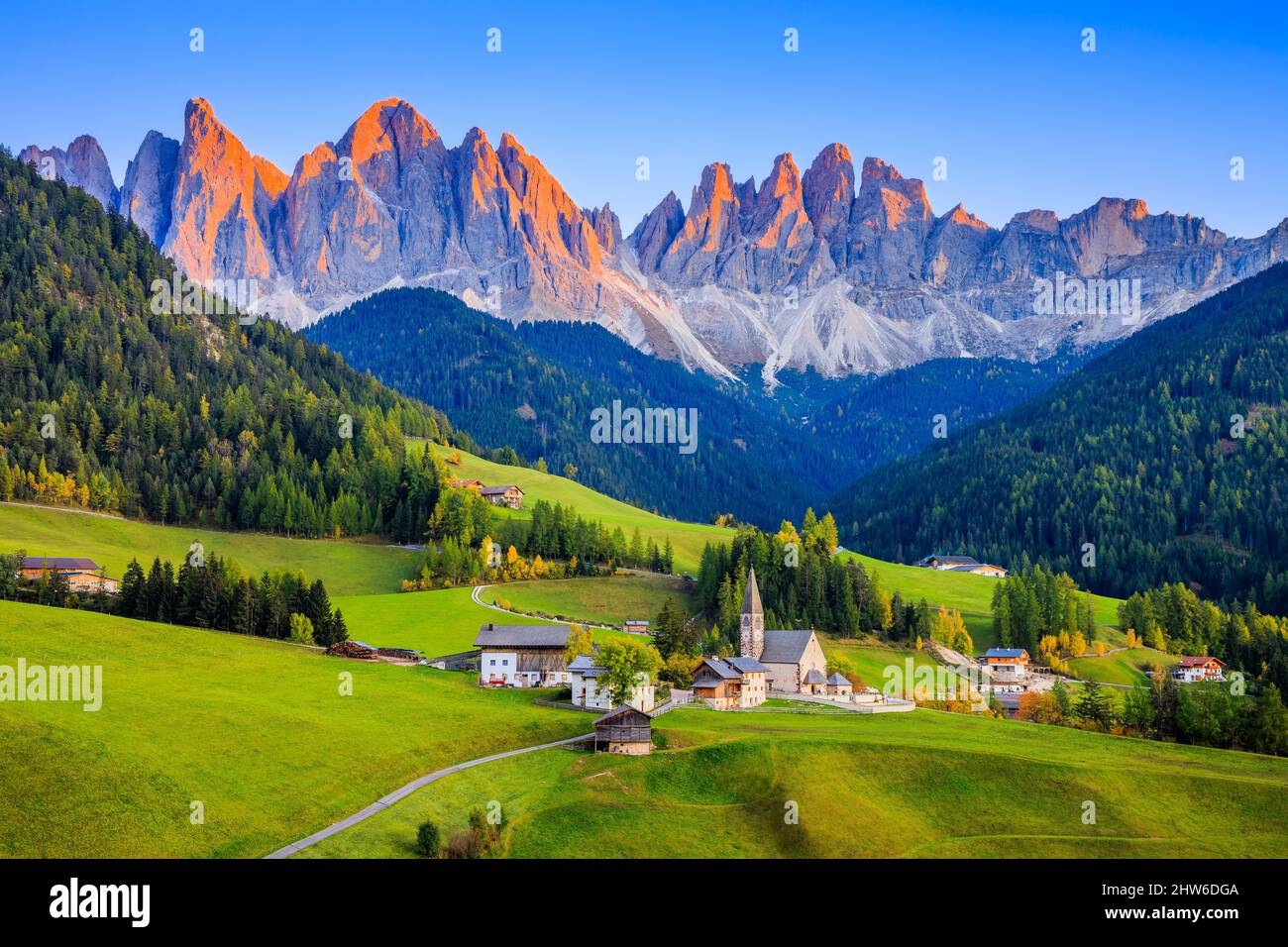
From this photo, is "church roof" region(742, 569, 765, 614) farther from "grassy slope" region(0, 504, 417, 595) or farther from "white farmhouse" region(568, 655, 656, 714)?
"grassy slope" region(0, 504, 417, 595)

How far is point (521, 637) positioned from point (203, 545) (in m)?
68.4

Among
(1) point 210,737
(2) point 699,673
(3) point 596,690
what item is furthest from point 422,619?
(1) point 210,737

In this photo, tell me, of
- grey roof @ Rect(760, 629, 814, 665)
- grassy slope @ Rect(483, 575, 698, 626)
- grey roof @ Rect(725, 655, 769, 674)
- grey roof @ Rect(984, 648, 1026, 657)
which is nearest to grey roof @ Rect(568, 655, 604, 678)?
grey roof @ Rect(725, 655, 769, 674)

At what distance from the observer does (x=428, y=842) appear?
213 feet

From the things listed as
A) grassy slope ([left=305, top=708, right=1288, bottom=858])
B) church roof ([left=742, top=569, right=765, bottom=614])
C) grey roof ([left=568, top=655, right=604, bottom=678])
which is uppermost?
church roof ([left=742, top=569, right=765, bottom=614])

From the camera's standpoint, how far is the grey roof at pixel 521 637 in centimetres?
11894

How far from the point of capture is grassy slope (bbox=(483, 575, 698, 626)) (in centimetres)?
15688

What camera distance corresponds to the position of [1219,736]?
101 metres

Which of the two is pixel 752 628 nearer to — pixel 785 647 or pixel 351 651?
pixel 785 647

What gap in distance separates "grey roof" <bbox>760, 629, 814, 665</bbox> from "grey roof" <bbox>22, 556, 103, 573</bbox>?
73994 millimetres

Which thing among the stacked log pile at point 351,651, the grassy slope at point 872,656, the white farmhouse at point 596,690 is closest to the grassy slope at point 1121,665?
the grassy slope at point 872,656

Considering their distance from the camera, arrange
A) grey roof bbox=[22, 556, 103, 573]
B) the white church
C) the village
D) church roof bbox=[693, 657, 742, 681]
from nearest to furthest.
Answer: the village → church roof bbox=[693, 657, 742, 681] → the white church → grey roof bbox=[22, 556, 103, 573]
